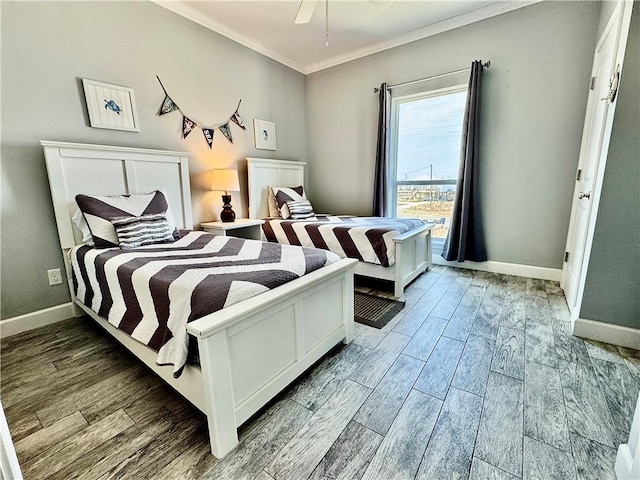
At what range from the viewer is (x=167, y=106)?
281 cm

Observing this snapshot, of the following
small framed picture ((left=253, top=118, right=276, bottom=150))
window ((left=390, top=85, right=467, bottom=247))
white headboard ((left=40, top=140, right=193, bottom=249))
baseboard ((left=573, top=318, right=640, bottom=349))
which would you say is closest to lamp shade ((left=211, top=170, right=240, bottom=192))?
white headboard ((left=40, top=140, right=193, bottom=249))

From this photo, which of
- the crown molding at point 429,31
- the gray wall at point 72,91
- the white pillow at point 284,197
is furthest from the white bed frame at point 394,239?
the crown molding at point 429,31

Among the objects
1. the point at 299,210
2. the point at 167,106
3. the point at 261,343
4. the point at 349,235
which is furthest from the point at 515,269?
the point at 167,106

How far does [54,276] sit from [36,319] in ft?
1.08

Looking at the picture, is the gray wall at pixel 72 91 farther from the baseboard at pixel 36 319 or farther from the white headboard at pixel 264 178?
the white headboard at pixel 264 178

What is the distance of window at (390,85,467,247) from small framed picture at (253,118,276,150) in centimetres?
160

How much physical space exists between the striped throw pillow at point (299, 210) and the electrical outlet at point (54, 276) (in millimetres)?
2196

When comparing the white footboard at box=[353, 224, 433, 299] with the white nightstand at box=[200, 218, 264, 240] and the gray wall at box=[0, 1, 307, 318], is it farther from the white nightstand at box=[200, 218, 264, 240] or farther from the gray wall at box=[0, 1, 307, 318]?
the gray wall at box=[0, 1, 307, 318]

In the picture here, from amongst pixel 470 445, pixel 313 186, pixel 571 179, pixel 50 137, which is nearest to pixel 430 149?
pixel 571 179

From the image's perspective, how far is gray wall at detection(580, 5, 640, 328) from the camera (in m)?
1.64

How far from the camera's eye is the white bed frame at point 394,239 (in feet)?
8.48

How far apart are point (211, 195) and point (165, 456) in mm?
2652

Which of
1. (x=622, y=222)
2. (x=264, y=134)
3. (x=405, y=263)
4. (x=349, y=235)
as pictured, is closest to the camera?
(x=622, y=222)

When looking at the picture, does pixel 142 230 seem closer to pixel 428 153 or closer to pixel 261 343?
pixel 261 343
